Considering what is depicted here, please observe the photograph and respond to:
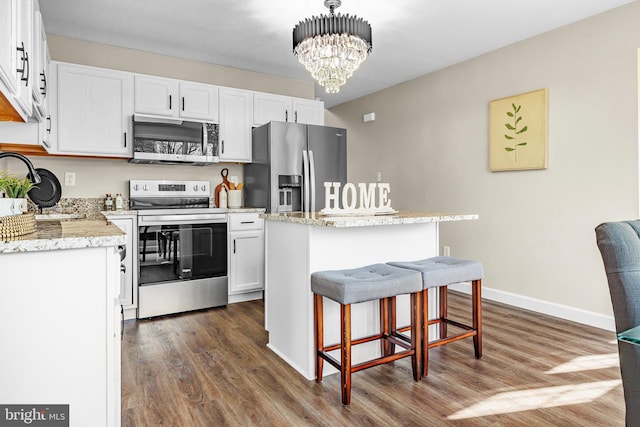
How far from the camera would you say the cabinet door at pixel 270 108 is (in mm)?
4309

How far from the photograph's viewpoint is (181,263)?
3.61m

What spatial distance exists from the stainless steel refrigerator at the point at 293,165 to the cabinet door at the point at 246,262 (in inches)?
14.4

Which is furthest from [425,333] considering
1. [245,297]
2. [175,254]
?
[175,254]

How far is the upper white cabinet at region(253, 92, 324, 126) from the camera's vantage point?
14.2 feet

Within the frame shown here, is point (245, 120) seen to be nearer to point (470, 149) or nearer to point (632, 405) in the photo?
point (470, 149)

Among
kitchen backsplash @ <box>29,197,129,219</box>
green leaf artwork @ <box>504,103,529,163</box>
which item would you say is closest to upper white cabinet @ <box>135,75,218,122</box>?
kitchen backsplash @ <box>29,197,129,219</box>

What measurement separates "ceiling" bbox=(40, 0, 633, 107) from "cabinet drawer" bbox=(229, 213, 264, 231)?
1.64 m

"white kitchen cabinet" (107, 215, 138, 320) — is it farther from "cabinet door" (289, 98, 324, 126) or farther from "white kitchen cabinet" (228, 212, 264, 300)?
"cabinet door" (289, 98, 324, 126)

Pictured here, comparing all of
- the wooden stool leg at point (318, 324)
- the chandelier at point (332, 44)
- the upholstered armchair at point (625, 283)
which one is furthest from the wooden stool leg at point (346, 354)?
the chandelier at point (332, 44)

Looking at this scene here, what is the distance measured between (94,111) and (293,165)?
1.84m

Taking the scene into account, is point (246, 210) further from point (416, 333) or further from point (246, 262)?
point (416, 333)

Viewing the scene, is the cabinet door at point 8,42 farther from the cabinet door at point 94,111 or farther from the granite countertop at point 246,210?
the granite countertop at point 246,210

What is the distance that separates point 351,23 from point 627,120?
223 centimetres

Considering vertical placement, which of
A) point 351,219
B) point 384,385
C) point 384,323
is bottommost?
point 384,385
